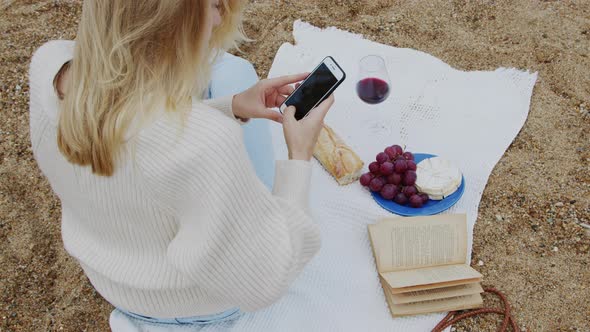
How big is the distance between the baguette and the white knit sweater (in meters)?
0.72

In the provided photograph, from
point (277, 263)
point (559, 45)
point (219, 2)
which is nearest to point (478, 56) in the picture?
point (559, 45)

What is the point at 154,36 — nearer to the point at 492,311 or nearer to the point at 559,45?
the point at 492,311

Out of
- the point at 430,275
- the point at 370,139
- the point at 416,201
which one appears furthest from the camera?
the point at 370,139

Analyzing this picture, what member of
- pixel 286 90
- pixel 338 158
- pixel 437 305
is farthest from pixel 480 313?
pixel 286 90

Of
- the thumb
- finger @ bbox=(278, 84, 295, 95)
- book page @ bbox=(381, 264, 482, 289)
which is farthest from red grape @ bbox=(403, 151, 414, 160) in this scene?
the thumb

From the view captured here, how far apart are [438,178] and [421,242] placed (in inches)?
9.6

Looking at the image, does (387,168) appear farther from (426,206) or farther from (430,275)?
(430,275)

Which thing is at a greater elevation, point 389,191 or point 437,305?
point 389,191

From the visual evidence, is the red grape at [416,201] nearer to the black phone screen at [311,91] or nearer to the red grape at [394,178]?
the red grape at [394,178]

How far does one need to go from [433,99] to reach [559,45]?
625mm

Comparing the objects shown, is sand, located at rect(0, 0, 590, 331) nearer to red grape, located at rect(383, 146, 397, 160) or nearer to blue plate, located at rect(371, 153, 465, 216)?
blue plate, located at rect(371, 153, 465, 216)

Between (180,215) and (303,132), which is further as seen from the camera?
(303,132)

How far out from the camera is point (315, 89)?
164cm

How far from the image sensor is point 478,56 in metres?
2.47
